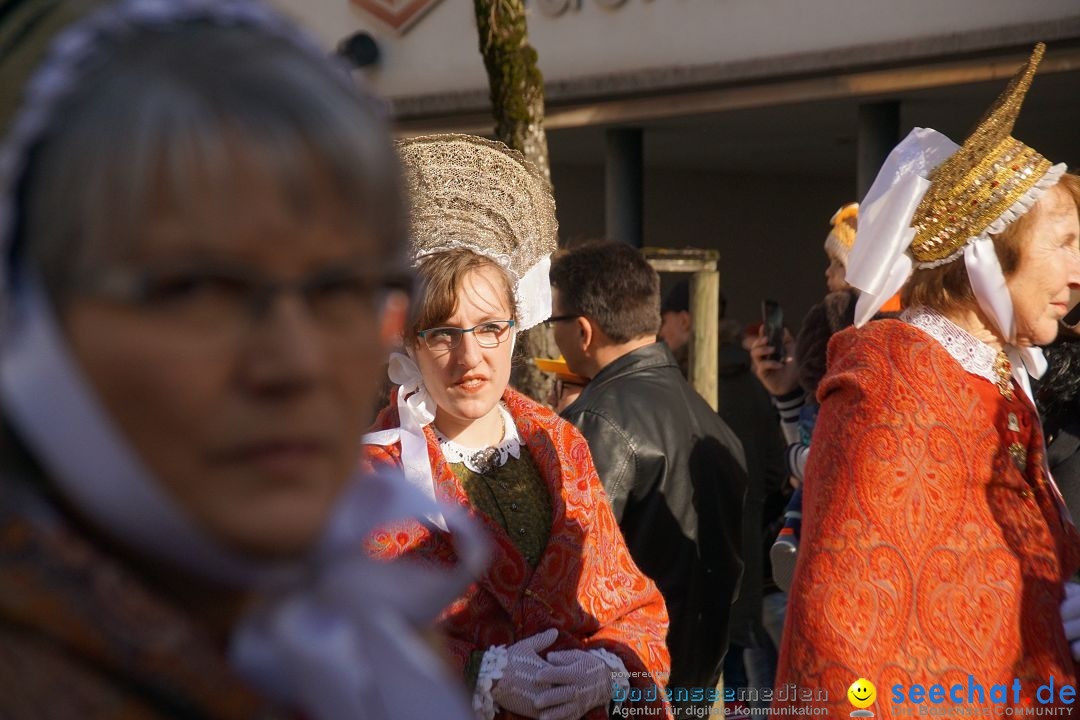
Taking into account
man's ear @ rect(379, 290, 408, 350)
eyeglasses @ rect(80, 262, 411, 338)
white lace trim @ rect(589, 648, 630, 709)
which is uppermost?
eyeglasses @ rect(80, 262, 411, 338)

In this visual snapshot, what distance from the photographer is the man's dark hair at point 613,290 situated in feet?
13.7

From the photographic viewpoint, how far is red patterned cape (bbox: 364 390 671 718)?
8.96 feet

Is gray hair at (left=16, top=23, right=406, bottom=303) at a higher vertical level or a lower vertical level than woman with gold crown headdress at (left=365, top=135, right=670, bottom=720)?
higher

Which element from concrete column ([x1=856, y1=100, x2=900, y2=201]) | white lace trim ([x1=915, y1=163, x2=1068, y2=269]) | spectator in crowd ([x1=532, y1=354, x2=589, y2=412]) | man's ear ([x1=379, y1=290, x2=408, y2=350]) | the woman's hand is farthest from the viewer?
concrete column ([x1=856, y1=100, x2=900, y2=201])

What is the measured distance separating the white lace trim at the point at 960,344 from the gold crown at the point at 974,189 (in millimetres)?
157

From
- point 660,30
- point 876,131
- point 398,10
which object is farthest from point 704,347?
point 398,10

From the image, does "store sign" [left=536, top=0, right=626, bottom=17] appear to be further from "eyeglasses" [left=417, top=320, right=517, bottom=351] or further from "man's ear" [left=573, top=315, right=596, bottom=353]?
"eyeglasses" [left=417, top=320, right=517, bottom=351]

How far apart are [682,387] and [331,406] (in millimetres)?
3323

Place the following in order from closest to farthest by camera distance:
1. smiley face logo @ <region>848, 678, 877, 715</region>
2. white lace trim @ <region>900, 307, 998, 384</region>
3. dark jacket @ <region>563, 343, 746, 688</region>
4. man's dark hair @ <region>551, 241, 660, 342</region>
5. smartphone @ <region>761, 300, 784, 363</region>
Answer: smiley face logo @ <region>848, 678, 877, 715</region>, white lace trim @ <region>900, 307, 998, 384</region>, dark jacket @ <region>563, 343, 746, 688</region>, man's dark hair @ <region>551, 241, 660, 342</region>, smartphone @ <region>761, 300, 784, 363</region>

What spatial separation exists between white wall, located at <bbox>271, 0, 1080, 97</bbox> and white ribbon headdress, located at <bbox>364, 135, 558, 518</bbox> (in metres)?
6.04

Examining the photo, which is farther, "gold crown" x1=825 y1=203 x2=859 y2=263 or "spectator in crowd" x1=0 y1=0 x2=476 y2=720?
"gold crown" x1=825 y1=203 x2=859 y2=263

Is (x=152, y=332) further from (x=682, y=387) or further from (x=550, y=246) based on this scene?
(x=682, y=387)

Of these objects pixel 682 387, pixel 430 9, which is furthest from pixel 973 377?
pixel 430 9

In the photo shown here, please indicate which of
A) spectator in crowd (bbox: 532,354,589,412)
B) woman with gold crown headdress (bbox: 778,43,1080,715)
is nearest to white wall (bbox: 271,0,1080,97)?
spectator in crowd (bbox: 532,354,589,412)
